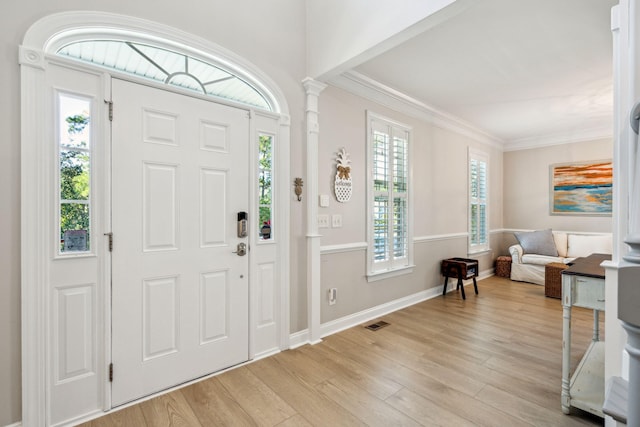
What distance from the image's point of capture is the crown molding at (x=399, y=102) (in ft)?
10.3

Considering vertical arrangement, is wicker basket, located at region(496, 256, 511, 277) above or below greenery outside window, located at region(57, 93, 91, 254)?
below

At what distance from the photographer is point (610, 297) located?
56.3 inches

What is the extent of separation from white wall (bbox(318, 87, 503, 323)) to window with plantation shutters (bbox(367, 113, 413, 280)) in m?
0.13

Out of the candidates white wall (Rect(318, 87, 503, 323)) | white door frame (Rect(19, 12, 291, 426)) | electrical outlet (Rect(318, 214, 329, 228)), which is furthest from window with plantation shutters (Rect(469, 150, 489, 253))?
white door frame (Rect(19, 12, 291, 426))

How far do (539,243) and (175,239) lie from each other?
5869mm

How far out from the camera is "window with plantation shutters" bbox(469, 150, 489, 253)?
5172 mm

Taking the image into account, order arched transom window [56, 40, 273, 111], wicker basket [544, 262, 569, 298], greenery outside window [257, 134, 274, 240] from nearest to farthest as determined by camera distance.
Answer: arched transom window [56, 40, 273, 111], greenery outside window [257, 134, 274, 240], wicker basket [544, 262, 569, 298]

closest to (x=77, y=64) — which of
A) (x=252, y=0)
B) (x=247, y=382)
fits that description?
(x=252, y=0)

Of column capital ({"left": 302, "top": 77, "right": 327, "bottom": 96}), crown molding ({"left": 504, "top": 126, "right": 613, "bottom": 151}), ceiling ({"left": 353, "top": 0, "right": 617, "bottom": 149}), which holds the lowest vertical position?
column capital ({"left": 302, "top": 77, "right": 327, "bottom": 96})

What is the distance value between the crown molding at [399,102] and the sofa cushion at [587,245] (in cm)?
241

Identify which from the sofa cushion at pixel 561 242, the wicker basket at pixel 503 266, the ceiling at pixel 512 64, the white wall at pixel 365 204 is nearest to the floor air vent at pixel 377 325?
the white wall at pixel 365 204

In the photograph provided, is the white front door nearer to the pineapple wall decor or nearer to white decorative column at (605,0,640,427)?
the pineapple wall decor

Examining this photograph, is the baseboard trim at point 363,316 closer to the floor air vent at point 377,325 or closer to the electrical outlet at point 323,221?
the floor air vent at point 377,325

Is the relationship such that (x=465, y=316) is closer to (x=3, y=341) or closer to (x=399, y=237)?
(x=399, y=237)
